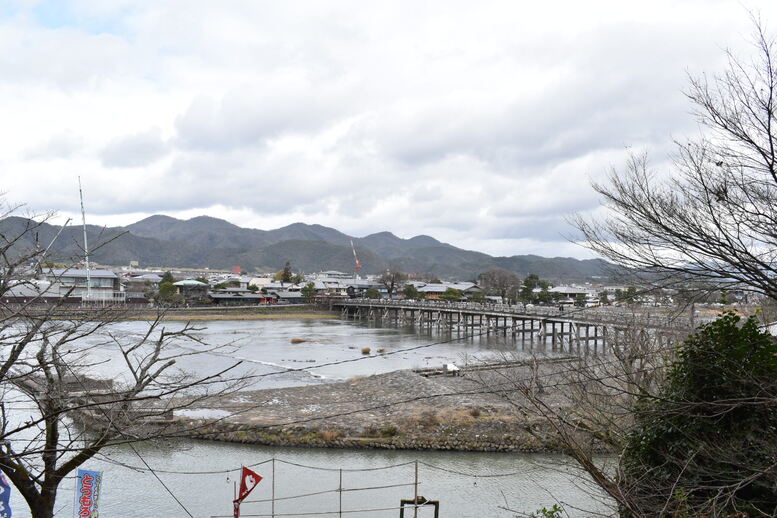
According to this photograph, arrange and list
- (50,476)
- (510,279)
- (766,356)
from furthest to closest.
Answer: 1. (510,279)
2. (766,356)
3. (50,476)

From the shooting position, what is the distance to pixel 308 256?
189m

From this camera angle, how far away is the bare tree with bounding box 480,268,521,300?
211 feet

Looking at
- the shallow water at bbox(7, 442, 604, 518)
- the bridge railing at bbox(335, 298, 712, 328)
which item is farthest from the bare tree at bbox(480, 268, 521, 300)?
the shallow water at bbox(7, 442, 604, 518)


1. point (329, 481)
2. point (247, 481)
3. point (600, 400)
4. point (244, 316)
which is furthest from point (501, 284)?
point (247, 481)

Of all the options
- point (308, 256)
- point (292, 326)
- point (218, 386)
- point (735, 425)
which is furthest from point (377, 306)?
point (308, 256)

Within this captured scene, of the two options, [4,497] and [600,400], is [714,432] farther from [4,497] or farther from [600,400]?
[4,497]

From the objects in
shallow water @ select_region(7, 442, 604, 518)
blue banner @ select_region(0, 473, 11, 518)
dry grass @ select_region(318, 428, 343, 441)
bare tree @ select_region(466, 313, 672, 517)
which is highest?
bare tree @ select_region(466, 313, 672, 517)

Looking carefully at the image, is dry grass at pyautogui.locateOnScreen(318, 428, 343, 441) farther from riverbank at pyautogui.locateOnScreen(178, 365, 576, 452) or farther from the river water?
the river water

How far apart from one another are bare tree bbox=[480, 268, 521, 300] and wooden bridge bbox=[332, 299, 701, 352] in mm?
15236

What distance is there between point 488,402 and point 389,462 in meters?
4.02

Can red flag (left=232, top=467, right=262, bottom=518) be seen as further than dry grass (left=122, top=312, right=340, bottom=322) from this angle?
No

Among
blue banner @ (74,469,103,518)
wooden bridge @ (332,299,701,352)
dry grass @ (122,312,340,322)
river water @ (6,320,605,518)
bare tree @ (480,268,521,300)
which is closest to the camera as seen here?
blue banner @ (74,469,103,518)

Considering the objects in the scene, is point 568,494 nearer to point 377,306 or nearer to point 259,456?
point 259,456

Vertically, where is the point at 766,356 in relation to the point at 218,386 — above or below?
above
